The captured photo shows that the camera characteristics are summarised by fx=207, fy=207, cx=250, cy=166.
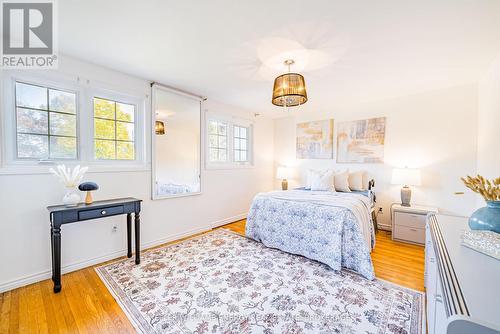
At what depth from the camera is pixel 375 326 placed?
60.4 inches

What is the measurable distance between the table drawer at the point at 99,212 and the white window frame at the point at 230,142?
1649 mm

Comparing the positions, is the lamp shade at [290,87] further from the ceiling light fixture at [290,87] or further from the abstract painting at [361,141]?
the abstract painting at [361,141]

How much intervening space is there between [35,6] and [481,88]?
4.96 m

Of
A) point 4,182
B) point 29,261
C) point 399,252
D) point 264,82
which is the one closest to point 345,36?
point 264,82

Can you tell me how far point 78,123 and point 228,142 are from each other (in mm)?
2361

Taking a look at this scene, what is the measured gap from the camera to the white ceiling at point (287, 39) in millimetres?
1552

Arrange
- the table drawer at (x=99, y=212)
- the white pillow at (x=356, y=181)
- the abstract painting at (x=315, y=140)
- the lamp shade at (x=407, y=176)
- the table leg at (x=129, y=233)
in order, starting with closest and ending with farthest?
1. the table drawer at (x=99, y=212)
2. the table leg at (x=129, y=233)
3. the lamp shade at (x=407, y=176)
4. the white pillow at (x=356, y=181)
5. the abstract painting at (x=315, y=140)

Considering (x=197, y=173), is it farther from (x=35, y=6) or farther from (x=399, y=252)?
(x=399, y=252)

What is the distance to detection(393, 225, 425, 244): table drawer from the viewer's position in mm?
2998

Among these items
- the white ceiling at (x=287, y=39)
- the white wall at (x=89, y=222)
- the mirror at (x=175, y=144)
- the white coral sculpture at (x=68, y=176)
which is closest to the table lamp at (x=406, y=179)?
the white ceiling at (x=287, y=39)

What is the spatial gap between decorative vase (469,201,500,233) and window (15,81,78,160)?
141 inches

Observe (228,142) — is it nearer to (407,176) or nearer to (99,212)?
(99,212)

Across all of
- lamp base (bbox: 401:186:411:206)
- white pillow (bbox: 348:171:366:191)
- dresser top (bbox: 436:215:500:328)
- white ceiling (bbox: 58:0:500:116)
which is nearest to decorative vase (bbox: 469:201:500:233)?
dresser top (bbox: 436:215:500:328)

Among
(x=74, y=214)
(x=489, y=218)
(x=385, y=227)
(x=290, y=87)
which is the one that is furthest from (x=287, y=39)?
(x=385, y=227)
